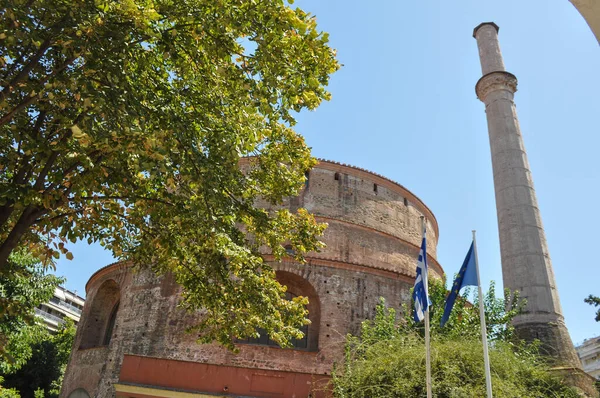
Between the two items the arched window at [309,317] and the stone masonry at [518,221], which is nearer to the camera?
the stone masonry at [518,221]

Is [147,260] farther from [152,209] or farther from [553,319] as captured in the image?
[553,319]

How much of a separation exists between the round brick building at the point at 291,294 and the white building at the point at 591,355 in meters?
31.1

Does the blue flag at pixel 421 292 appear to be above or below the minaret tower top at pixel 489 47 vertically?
below

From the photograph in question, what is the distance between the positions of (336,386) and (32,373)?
20.9m

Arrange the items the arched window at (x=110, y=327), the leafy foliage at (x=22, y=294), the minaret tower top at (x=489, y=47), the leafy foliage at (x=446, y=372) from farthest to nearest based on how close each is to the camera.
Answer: the arched window at (x=110, y=327)
the minaret tower top at (x=489, y=47)
the leafy foliage at (x=22, y=294)
the leafy foliage at (x=446, y=372)

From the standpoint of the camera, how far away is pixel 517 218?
15367mm

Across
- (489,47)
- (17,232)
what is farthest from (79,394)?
(489,47)

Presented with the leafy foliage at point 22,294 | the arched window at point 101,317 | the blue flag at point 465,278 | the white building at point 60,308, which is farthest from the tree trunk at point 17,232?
the white building at point 60,308

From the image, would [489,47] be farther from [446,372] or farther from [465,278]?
[446,372]

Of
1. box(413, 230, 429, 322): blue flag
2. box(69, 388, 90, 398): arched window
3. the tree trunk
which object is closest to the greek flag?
box(413, 230, 429, 322): blue flag

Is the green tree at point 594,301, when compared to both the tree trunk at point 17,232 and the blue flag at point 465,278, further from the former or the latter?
the tree trunk at point 17,232

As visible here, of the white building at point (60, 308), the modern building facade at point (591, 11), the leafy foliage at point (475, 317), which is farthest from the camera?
the white building at point (60, 308)

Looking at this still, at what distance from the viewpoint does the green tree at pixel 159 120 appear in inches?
229

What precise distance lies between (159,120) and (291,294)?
10.6 metres
